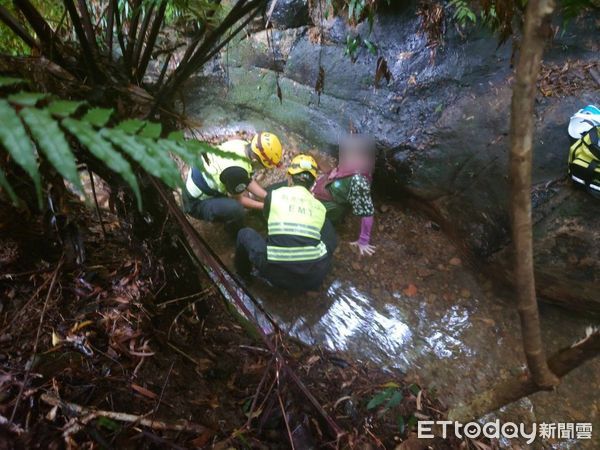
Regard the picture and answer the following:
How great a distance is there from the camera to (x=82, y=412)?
1459 millimetres

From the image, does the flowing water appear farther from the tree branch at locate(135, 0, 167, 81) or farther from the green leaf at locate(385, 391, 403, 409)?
the tree branch at locate(135, 0, 167, 81)

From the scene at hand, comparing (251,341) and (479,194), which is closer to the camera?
(251,341)

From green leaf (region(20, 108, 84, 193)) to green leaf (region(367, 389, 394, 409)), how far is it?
90.9 inches

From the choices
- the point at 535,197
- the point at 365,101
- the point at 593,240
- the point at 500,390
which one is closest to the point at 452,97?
the point at 365,101

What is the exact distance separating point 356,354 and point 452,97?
3.29m

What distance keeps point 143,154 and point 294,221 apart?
265cm

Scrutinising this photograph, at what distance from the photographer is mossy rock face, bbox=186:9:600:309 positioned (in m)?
3.87

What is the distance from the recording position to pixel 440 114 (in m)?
4.77

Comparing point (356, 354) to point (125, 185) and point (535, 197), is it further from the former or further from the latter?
point (125, 185)

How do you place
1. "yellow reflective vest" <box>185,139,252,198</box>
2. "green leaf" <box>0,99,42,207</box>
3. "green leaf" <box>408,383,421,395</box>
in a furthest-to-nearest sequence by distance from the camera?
1. "yellow reflective vest" <box>185,139,252,198</box>
2. "green leaf" <box>408,383,421,395</box>
3. "green leaf" <box>0,99,42,207</box>

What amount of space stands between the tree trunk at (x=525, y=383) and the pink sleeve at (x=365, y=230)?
234 cm

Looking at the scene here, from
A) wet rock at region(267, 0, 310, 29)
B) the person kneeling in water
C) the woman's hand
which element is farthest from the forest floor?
wet rock at region(267, 0, 310, 29)

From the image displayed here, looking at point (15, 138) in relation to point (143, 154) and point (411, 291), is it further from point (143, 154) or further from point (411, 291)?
point (411, 291)

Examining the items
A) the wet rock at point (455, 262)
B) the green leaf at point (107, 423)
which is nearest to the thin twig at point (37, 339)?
the green leaf at point (107, 423)
